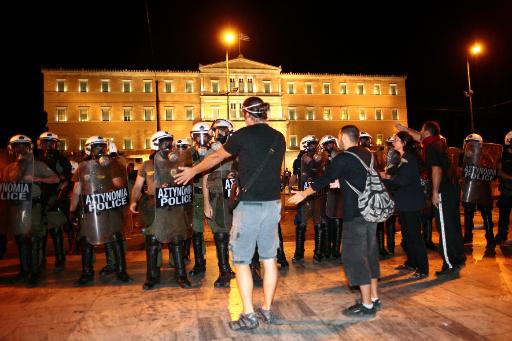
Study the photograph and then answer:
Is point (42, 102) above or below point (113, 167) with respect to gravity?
above

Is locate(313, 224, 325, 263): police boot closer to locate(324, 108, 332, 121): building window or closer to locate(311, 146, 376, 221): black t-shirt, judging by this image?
locate(311, 146, 376, 221): black t-shirt

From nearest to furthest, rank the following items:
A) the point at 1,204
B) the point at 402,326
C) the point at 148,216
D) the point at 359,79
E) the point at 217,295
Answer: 1. the point at 402,326
2. the point at 217,295
3. the point at 148,216
4. the point at 1,204
5. the point at 359,79

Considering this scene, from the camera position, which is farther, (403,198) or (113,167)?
(113,167)

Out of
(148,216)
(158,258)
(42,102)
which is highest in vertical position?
(42,102)

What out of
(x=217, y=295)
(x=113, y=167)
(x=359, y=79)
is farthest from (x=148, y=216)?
(x=359, y=79)

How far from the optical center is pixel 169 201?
6.10m

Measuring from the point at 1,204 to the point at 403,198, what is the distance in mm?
6455

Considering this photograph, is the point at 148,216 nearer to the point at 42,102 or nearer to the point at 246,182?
the point at 246,182

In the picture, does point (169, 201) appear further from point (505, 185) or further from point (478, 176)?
point (505, 185)

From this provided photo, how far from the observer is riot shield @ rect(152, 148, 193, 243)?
19.7 feet

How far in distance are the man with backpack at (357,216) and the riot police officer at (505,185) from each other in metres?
5.23

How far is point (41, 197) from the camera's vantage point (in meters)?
7.11

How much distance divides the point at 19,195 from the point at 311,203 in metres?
4.89

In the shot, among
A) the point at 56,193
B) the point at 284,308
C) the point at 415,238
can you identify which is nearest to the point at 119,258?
the point at 56,193
